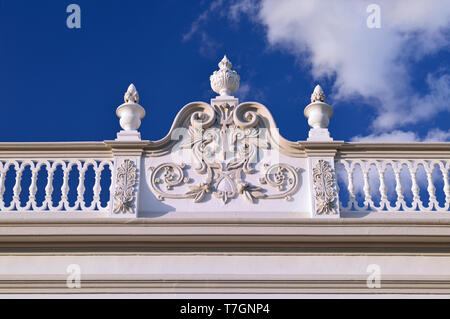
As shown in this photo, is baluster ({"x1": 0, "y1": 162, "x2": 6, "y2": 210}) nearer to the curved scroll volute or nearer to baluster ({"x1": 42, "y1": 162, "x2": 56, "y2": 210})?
baluster ({"x1": 42, "y1": 162, "x2": 56, "y2": 210})

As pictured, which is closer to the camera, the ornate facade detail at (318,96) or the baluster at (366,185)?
the baluster at (366,185)

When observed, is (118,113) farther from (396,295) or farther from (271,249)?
(396,295)

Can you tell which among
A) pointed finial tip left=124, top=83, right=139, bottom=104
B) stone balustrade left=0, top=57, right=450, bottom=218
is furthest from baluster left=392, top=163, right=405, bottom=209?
pointed finial tip left=124, top=83, right=139, bottom=104

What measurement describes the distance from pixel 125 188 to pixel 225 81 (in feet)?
7.12

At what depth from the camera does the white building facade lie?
27.6 ft

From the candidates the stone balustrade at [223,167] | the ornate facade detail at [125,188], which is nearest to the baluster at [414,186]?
the stone balustrade at [223,167]

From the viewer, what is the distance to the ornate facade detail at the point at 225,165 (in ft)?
29.6

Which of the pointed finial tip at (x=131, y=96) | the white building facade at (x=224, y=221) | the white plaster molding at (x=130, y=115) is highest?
the pointed finial tip at (x=131, y=96)

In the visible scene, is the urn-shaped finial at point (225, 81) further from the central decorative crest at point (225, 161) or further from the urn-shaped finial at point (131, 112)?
the urn-shaped finial at point (131, 112)

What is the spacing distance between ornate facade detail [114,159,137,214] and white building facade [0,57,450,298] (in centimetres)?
1

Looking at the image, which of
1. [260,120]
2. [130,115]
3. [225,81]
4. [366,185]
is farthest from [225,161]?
[366,185]

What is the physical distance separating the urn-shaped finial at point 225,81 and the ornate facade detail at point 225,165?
1.09 feet

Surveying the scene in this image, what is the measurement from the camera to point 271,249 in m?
8.61

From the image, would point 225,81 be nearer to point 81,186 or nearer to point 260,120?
point 260,120
